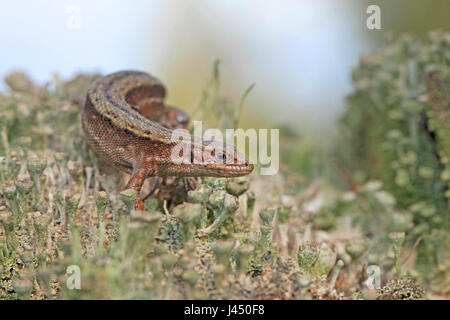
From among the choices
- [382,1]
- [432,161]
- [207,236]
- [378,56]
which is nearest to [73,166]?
[207,236]

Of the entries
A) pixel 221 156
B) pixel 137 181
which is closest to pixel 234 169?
pixel 221 156

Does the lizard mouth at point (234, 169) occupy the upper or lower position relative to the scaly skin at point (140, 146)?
lower

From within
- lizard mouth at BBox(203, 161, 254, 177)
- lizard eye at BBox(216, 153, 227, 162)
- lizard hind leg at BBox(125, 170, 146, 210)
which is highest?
lizard eye at BBox(216, 153, 227, 162)

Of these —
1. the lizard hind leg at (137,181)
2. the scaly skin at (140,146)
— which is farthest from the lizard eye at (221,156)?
the lizard hind leg at (137,181)

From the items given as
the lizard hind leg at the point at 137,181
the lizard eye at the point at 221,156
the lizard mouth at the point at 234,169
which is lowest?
the lizard hind leg at the point at 137,181

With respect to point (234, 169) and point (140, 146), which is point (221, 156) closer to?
point (234, 169)

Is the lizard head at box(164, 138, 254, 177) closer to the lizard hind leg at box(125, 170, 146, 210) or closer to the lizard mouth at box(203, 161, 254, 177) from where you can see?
the lizard mouth at box(203, 161, 254, 177)

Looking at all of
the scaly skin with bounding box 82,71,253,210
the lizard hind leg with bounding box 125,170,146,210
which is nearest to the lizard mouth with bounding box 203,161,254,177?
the scaly skin with bounding box 82,71,253,210

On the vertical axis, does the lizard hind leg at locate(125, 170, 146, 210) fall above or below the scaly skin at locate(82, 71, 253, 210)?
below

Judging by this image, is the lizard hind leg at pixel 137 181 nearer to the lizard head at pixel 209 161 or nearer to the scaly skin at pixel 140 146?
the scaly skin at pixel 140 146
